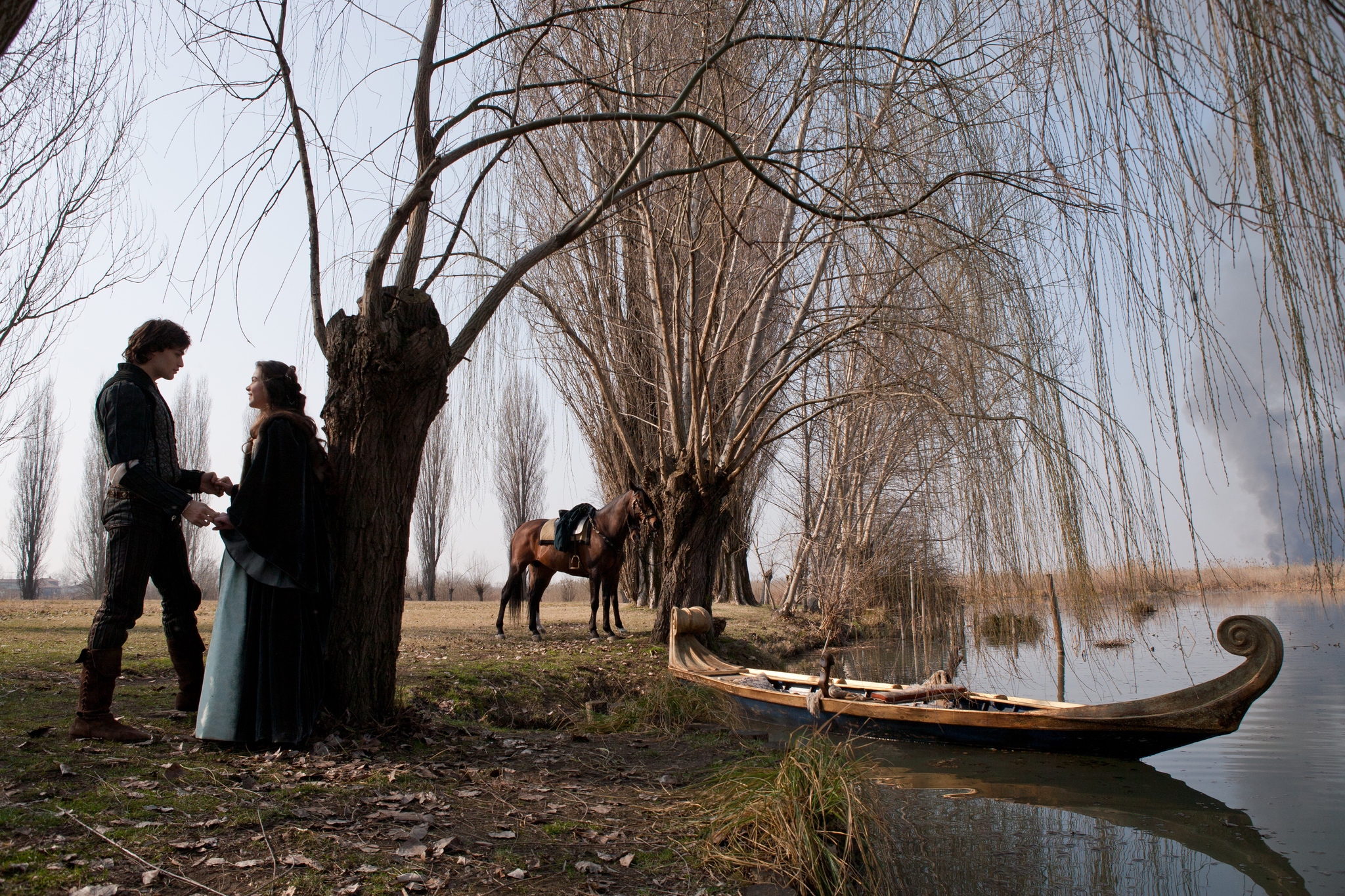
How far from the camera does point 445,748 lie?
13.7ft

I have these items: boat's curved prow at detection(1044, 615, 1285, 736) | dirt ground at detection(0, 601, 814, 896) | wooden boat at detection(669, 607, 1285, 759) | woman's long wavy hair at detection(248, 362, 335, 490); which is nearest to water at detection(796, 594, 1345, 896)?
wooden boat at detection(669, 607, 1285, 759)

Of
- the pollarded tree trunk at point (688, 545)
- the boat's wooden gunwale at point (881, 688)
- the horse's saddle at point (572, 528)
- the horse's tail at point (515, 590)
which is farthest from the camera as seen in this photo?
the horse's tail at point (515, 590)

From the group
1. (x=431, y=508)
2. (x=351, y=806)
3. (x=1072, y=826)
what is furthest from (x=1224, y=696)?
(x=431, y=508)

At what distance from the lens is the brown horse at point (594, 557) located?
10625 mm

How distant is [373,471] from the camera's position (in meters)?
4.17

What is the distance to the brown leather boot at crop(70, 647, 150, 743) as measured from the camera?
139 inches

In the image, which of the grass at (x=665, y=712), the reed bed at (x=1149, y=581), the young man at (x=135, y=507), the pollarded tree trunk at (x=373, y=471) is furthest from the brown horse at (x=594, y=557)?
the young man at (x=135, y=507)

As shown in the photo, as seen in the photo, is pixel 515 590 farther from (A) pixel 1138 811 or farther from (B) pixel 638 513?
(A) pixel 1138 811

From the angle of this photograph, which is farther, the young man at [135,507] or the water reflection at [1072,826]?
the water reflection at [1072,826]

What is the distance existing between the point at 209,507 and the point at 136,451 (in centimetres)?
41

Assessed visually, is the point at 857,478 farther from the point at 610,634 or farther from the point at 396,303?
the point at 396,303

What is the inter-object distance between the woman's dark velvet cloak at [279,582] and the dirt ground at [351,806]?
0.18 meters

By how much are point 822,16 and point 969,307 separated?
317cm

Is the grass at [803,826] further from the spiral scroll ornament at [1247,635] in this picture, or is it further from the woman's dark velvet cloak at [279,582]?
the spiral scroll ornament at [1247,635]
